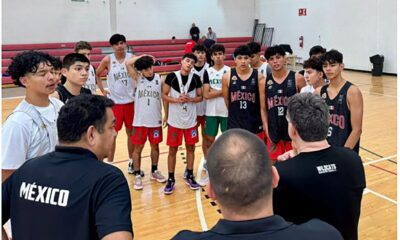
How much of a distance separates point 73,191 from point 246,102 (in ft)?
11.4

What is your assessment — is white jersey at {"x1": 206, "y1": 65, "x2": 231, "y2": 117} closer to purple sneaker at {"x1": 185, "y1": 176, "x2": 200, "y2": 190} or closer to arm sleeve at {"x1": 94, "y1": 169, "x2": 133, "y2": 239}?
purple sneaker at {"x1": 185, "y1": 176, "x2": 200, "y2": 190}

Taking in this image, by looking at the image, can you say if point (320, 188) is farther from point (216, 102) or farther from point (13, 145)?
point (216, 102)

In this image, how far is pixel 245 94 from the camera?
487cm

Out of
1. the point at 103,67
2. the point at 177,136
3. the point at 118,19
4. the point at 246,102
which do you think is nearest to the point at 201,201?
the point at 177,136

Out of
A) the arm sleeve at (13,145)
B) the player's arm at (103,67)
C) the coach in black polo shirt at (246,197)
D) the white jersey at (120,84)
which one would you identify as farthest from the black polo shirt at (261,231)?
the player's arm at (103,67)

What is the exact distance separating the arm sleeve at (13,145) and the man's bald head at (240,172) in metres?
1.60

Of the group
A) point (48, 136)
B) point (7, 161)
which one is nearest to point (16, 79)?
point (48, 136)

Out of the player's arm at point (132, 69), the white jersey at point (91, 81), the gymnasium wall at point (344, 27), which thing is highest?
the gymnasium wall at point (344, 27)

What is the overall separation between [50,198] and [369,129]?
7619mm

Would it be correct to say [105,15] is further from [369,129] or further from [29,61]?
[29,61]

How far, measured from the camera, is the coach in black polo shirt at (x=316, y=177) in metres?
2.02

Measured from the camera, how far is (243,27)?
73.5ft

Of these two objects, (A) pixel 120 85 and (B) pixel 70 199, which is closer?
(B) pixel 70 199

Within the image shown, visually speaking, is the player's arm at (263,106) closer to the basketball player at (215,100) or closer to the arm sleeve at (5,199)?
the basketball player at (215,100)
